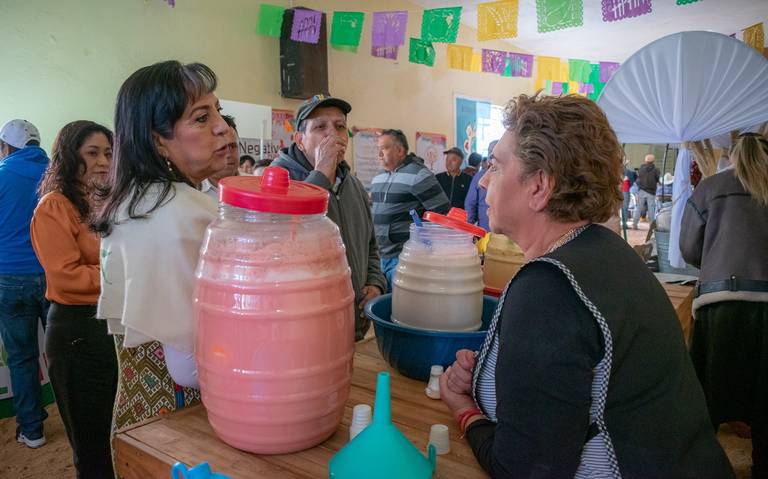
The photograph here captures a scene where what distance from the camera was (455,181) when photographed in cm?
585

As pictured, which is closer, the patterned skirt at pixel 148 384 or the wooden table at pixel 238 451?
the wooden table at pixel 238 451

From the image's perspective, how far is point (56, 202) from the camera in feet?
6.83

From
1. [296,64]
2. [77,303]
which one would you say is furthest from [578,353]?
[296,64]

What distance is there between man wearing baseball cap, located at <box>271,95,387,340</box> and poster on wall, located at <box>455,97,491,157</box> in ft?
18.1

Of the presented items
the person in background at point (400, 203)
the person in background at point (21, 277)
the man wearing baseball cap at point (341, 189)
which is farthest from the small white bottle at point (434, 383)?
the person in background at point (21, 277)

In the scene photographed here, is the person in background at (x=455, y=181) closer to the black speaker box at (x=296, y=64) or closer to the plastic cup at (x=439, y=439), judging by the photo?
the black speaker box at (x=296, y=64)

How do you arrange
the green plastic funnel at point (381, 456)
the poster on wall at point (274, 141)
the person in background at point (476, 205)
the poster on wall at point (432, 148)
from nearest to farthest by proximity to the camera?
→ the green plastic funnel at point (381, 456)
the poster on wall at point (274, 141)
the person in background at point (476, 205)
the poster on wall at point (432, 148)

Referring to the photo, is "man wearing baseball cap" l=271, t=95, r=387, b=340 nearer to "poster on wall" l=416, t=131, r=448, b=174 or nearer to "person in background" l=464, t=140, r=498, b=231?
"person in background" l=464, t=140, r=498, b=231

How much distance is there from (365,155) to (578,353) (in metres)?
4.83

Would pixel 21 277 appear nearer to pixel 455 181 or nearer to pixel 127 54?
pixel 127 54

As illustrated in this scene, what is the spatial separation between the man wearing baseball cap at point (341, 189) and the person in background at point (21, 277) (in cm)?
157

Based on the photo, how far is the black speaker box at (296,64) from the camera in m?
4.45

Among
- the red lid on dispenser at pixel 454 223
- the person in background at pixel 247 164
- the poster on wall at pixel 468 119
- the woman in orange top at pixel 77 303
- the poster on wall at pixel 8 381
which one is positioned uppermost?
the poster on wall at pixel 468 119

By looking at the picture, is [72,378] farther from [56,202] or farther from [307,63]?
[307,63]
